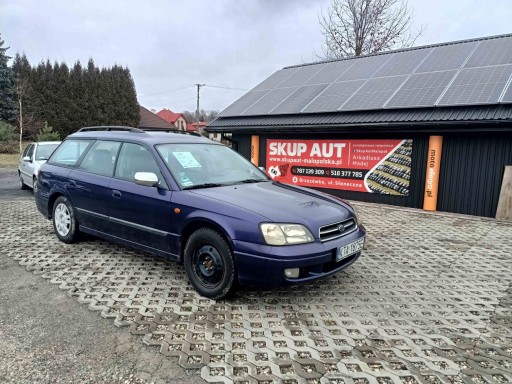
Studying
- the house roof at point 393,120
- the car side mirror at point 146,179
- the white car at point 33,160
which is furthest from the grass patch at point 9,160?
the car side mirror at point 146,179

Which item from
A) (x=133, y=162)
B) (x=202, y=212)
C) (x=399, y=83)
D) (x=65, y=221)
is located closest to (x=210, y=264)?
(x=202, y=212)

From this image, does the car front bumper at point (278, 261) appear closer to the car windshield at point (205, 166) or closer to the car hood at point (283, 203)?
the car hood at point (283, 203)

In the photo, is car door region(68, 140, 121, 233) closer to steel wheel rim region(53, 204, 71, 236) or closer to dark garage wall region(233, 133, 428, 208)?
steel wheel rim region(53, 204, 71, 236)

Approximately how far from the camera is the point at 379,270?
15.0ft

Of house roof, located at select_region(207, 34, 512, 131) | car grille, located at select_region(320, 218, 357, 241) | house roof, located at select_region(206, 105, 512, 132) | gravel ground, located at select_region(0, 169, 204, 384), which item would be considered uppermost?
house roof, located at select_region(207, 34, 512, 131)

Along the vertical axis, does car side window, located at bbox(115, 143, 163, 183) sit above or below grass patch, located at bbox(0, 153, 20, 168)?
above

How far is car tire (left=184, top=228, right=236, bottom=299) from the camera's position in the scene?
3.33 meters

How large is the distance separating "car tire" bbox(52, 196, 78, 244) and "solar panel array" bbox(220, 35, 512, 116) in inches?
292

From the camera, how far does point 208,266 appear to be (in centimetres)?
354

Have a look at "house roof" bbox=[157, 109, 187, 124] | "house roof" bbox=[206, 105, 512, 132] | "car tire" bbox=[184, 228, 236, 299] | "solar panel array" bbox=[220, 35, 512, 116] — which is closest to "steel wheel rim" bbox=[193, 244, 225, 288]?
"car tire" bbox=[184, 228, 236, 299]

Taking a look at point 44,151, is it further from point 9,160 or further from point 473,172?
point 9,160

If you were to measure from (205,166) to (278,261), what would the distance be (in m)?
1.68

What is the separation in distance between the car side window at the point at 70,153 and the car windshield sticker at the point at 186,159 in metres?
1.70

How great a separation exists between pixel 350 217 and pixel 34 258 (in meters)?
4.13
